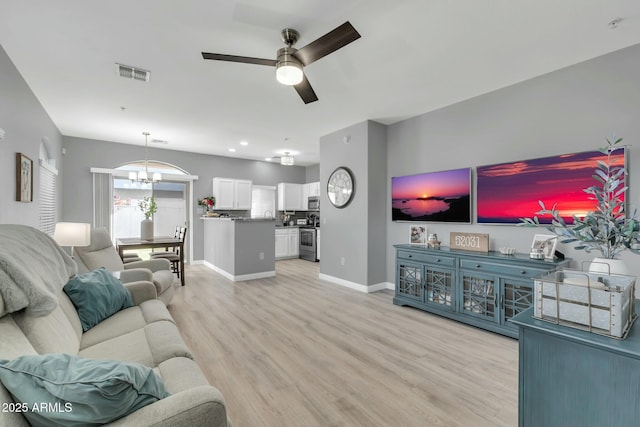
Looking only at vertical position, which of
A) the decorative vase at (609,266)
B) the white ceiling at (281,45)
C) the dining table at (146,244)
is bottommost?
the dining table at (146,244)

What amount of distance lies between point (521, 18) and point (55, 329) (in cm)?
363

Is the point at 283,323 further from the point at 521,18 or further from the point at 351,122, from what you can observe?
the point at 521,18

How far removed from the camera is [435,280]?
3.56 metres

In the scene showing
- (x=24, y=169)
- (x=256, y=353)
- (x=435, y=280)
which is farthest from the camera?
(x=435, y=280)

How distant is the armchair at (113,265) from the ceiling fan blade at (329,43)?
2708 mm

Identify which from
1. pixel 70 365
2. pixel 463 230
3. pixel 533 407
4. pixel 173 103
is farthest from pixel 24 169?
pixel 463 230

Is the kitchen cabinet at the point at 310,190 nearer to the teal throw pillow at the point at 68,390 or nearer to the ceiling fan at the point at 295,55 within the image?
the ceiling fan at the point at 295,55

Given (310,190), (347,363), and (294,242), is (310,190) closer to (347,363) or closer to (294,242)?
(294,242)

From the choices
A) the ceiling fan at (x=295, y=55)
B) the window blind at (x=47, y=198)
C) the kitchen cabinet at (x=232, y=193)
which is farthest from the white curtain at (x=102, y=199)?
the ceiling fan at (x=295, y=55)

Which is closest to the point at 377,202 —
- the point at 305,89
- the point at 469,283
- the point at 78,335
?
the point at 469,283

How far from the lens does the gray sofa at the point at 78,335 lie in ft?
3.18

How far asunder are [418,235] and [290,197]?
4797mm

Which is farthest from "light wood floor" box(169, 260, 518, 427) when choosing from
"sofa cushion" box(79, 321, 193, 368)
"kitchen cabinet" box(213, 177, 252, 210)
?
"kitchen cabinet" box(213, 177, 252, 210)

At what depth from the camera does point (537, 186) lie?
10.2 ft
